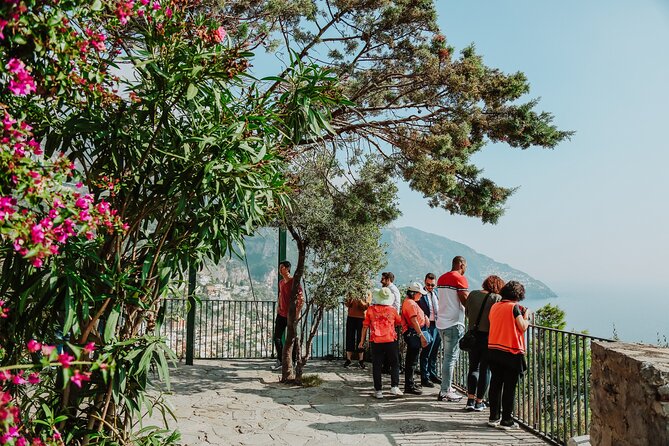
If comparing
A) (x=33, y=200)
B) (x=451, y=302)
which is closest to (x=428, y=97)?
(x=451, y=302)

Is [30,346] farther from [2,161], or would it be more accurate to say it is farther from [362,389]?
[362,389]

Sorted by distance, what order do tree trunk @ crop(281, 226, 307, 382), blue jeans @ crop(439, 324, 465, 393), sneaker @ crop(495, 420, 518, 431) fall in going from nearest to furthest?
sneaker @ crop(495, 420, 518, 431) < blue jeans @ crop(439, 324, 465, 393) < tree trunk @ crop(281, 226, 307, 382)

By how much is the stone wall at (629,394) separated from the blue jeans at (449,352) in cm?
338

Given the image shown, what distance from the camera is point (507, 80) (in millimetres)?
9172

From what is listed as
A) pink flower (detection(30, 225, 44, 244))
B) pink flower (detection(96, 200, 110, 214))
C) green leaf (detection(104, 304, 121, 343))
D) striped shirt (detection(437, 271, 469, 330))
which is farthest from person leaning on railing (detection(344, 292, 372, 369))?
pink flower (detection(30, 225, 44, 244))

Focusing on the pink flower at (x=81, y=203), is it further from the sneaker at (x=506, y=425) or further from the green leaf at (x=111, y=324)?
the sneaker at (x=506, y=425)

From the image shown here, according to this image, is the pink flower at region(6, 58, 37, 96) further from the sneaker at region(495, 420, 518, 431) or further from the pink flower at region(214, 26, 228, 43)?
the sneaker at region(495, 420, 518, 431)

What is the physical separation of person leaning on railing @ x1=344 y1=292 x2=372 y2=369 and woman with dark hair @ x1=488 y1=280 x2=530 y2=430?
4079 mm

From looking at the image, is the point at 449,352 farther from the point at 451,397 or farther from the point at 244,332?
the point at 244,332

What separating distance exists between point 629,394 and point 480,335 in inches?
129

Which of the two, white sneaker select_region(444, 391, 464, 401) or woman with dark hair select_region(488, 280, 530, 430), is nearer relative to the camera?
woman with dark hair select_region(488, 280, 530, 430)

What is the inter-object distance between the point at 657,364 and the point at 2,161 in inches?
167

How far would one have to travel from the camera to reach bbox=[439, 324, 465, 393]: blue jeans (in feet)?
26.7

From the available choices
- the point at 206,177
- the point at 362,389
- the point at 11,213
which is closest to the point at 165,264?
the point at 206,177
